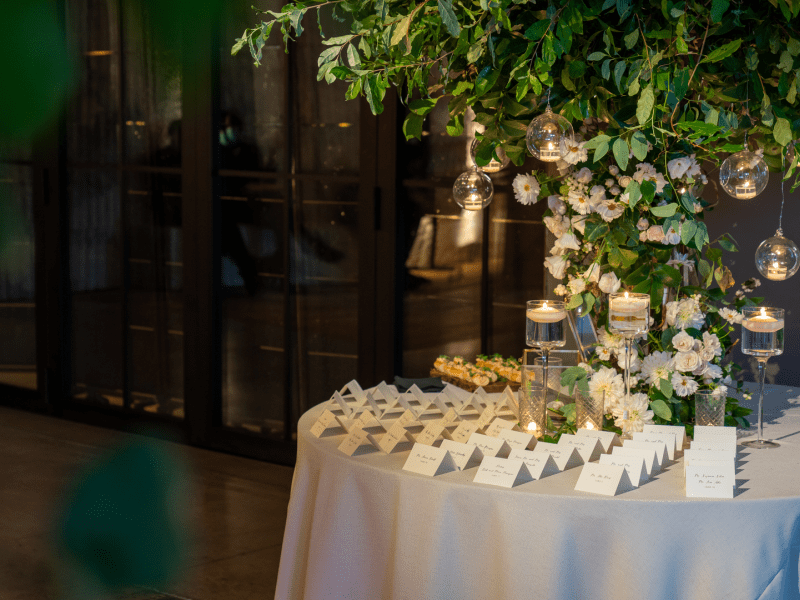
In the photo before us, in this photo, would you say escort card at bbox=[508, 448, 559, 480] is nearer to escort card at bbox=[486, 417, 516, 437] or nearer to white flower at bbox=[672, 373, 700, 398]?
escort card at bbox=[486, 417, 516, 437]

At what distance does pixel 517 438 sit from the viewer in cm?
195

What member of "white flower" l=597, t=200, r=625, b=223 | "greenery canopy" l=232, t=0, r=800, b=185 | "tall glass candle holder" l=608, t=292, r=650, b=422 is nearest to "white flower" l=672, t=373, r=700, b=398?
"tall glass candle holder" l=608, t=292, r=650, b=422

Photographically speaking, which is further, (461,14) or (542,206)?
(542,206)

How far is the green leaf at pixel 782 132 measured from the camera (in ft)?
6.11

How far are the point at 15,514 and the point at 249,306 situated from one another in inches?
58.4

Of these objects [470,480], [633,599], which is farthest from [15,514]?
[633,599]

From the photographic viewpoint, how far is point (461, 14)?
73.5 inches

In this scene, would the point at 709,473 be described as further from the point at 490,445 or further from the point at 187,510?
the point at 187,510

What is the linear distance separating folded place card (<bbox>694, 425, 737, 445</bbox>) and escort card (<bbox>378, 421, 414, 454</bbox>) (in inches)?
23.0

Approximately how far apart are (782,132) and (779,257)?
34cm

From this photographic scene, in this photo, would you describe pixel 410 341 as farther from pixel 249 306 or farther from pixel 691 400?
pixel 691 400

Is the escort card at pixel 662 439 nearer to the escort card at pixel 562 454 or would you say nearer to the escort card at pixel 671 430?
the escort card at pixel 671 430

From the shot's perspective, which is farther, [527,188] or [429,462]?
[527,188]

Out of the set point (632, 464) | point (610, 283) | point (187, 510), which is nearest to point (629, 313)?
point (610, 283)
